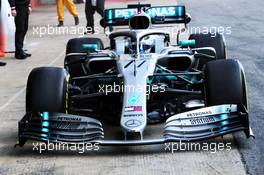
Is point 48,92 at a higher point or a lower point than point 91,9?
higher

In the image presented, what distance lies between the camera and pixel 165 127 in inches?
225

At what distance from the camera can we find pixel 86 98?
6.40m

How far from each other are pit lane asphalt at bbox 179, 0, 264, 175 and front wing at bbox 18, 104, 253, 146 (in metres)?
0.30

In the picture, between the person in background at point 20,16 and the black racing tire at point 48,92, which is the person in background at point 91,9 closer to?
the person in background at point 20,16

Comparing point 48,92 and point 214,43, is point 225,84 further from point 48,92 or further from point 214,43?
point 214,43

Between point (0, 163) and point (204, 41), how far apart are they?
12.1ft

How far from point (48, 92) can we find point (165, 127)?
126 centimetres

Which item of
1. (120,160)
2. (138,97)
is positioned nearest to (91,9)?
(138,97)

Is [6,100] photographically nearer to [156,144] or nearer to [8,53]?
[156,144]

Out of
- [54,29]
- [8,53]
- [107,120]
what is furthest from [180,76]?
[54,29]

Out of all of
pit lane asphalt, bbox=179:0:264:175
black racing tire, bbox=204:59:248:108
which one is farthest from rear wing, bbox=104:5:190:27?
black racing tire, bbox=204:59:248:108

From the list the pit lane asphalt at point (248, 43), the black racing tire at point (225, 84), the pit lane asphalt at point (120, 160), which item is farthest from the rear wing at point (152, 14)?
the black racing tire at point (225, 84)

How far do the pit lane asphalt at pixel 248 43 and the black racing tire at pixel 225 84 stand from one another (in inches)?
16.2

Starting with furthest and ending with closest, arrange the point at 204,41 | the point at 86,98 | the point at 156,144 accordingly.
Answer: the point at 204,41 → the point at 86,98 → the point at 156,144
